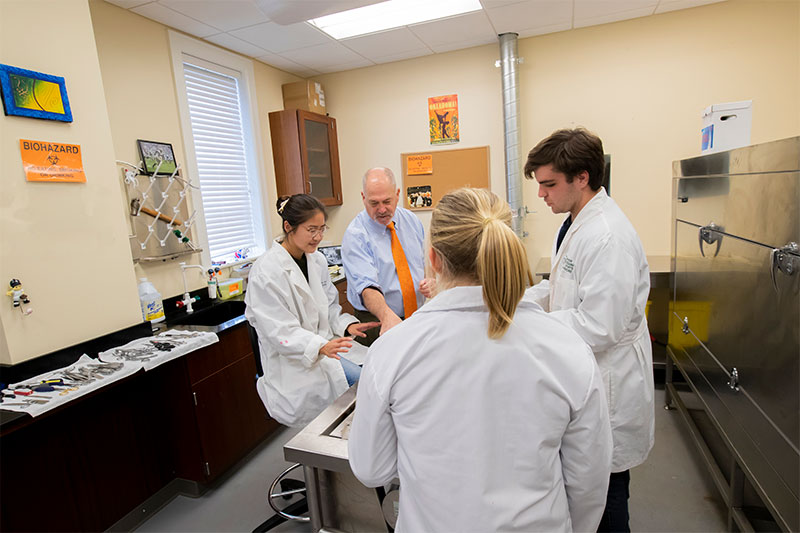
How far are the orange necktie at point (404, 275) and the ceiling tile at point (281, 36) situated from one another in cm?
179

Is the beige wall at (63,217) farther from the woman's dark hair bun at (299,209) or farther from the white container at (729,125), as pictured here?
the white container at (729,125)

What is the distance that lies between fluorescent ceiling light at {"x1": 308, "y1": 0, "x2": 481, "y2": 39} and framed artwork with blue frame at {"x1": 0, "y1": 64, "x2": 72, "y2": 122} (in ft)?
5.29

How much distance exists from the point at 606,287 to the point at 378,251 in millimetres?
1061

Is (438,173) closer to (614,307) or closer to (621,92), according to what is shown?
(621,92)

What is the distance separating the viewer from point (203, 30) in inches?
112

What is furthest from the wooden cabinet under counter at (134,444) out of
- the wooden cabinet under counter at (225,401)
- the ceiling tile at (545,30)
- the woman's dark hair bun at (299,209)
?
the ceiling tile at (545,30)

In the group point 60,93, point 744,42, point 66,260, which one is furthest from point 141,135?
point 744,42

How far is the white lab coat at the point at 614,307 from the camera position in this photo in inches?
49.6

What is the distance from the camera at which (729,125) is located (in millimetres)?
2172

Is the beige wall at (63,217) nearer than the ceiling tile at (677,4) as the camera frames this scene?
Yes

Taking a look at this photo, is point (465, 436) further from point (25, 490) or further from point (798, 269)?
point (25, 490)

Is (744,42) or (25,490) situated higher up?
(744,42)

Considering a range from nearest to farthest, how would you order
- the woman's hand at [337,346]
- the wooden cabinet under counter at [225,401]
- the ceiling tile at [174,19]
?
the woman's hand at [337,346] < the wooden cabinet under counter at [225,401] < the ceiling tile at [174,19]

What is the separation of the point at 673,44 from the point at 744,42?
0.44 metres
